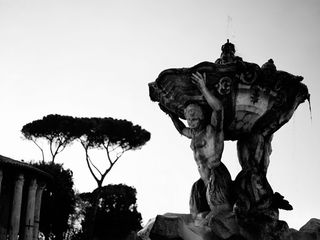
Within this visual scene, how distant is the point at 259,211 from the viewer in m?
3.71

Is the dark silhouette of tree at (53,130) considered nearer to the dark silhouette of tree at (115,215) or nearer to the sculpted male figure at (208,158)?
→ the dark silhouette of tree at (115,215)

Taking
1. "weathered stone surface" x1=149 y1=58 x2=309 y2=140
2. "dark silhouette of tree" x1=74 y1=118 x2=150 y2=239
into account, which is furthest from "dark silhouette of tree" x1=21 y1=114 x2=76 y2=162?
"weathered stone surface" x1=149 y1=58 x2=309 y2=140

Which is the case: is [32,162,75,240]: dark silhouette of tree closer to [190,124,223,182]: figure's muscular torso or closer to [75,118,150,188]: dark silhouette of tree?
[75,118,150,188]: dark silhouette of tree

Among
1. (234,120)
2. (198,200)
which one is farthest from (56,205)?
(234,120)

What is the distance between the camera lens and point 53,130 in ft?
96.7

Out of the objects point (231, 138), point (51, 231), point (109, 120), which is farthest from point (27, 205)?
point (231, 138)

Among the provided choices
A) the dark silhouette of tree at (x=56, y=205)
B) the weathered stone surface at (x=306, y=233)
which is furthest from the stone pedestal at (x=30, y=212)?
the weathered stone surface at (x=306, y=233)

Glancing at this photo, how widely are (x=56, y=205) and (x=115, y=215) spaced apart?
504 cm

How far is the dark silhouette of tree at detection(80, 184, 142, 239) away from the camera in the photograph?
30859 mm

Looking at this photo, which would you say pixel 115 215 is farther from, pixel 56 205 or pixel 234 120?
pixel 234 120

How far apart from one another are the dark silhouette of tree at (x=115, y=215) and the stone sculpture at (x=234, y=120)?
27.3 m

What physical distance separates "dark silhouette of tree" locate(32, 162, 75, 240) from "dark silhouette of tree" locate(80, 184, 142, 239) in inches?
109

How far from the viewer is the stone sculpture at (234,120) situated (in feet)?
12.5

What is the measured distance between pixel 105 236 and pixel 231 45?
28.3 metres
